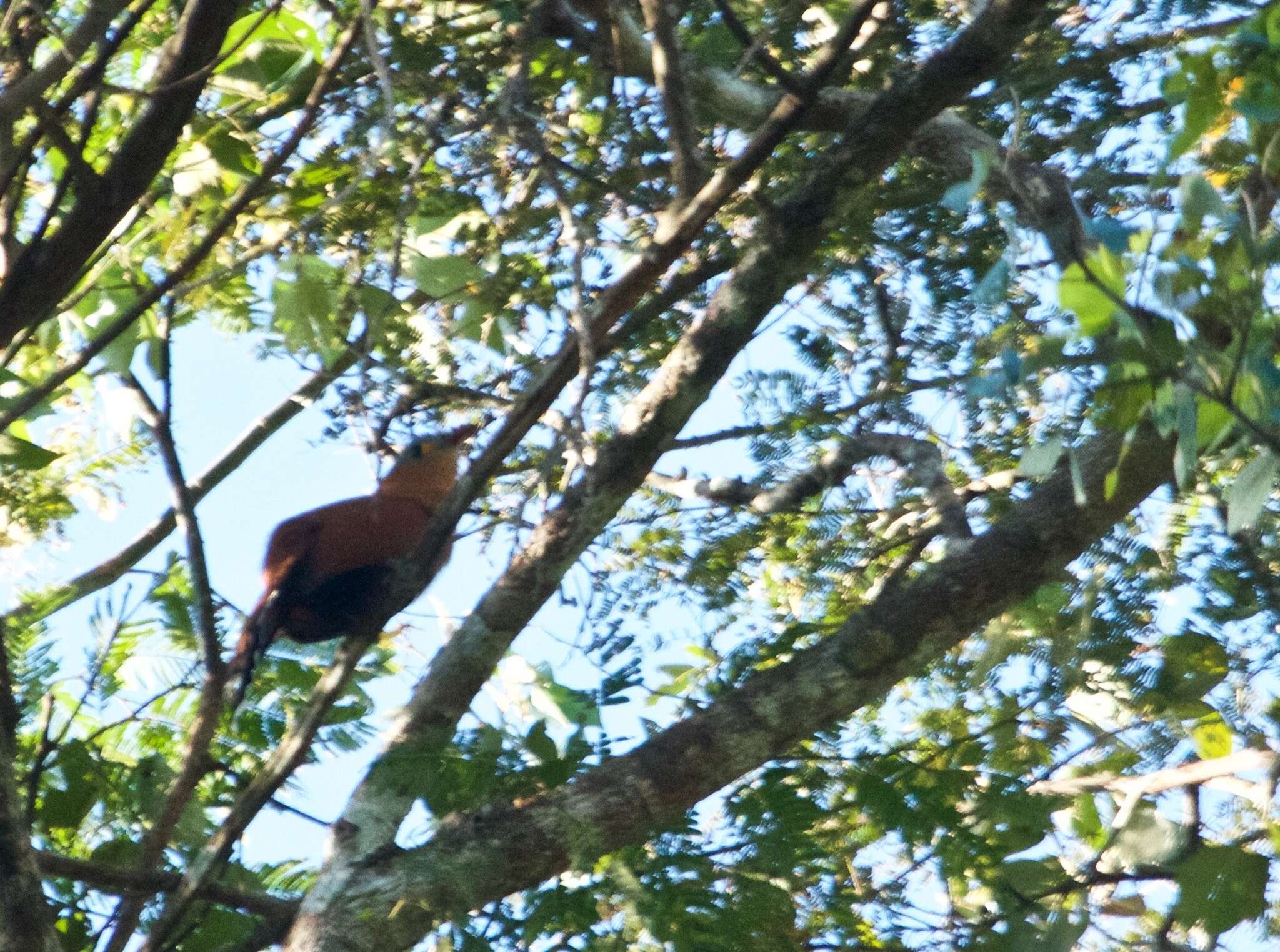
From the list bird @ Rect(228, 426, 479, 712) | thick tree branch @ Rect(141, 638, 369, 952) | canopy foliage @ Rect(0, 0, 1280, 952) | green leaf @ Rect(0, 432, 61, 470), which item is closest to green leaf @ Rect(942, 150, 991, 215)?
canopy foliage @ Rect(0, 0, 1280, 952)

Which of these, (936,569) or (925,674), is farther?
(925,674)

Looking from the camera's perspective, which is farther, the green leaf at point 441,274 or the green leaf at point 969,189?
the green leaf at point 441,274

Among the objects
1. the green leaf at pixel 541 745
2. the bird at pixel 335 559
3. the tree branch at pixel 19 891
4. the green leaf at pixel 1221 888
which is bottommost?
the tree branch at pixel 19 891

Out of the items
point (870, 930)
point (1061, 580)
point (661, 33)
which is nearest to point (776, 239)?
point (661, 33)

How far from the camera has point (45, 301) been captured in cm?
309

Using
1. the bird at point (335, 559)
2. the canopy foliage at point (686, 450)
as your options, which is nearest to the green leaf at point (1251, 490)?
the canopy foliage at point (686, 450)

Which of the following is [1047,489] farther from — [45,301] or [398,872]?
[45,301]

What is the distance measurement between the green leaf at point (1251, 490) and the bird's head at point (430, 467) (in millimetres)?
2816

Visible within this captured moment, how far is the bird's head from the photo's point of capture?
4285mm

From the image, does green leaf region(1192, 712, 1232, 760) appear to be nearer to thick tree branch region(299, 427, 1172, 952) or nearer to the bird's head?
thick tree branch region(299, 427, 1172, 952)

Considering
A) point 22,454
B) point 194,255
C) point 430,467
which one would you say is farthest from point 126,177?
point 430,467

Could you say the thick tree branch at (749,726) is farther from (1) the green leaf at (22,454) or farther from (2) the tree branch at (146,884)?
(1) the green leaf at (22,454)

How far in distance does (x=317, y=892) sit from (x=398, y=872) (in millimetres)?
166

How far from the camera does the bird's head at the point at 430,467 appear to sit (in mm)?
4285
